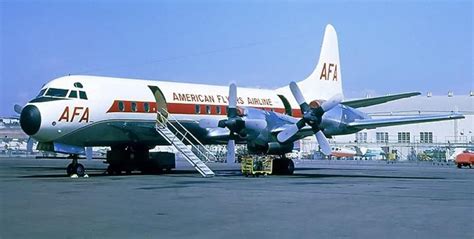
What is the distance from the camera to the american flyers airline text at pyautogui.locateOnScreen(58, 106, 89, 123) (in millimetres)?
24277

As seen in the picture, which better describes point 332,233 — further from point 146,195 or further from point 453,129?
point 453,129

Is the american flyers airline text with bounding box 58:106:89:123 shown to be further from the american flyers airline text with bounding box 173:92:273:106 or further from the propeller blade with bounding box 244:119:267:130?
the propeller blade with bounding box 244:119:267:130

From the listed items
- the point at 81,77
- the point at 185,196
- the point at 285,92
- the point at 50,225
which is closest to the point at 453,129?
the point at 285,92

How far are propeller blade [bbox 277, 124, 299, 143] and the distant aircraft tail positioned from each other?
8447mm

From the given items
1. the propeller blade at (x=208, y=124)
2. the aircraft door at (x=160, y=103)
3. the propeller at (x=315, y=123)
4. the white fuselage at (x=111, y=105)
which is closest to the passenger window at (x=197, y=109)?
the white fuselage at (x=111, y=105)

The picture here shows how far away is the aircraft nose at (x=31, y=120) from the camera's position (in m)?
23.2

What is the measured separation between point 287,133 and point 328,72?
10164 mm

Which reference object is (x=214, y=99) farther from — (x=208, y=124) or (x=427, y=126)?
(x=427, y=126)

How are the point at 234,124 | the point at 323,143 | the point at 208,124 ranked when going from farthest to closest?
the point at 208,124 → the point at 234,124 → the point at 323,143

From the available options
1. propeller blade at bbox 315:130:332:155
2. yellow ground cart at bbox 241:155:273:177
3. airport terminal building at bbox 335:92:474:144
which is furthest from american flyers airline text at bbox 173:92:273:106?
airport terminal building at bbox 335:92:474:144

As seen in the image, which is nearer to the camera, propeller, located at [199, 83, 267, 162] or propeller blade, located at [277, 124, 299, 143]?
propeller blade, located at [277, 124, 299, 143]

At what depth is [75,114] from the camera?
24.7 metres

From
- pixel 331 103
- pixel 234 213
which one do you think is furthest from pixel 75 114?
pixel 234 213

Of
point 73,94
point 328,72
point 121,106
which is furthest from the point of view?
point 328,72
